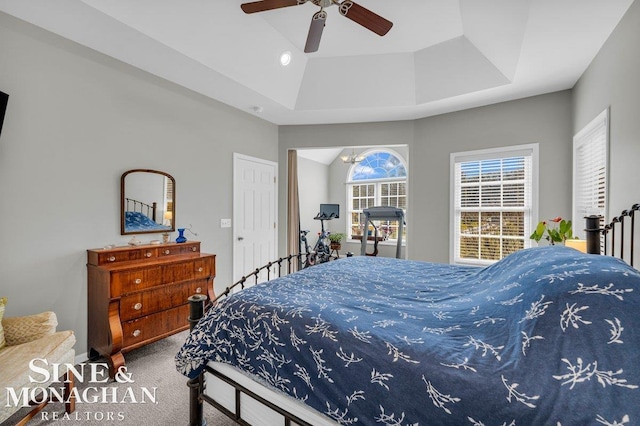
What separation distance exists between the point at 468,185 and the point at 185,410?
4251 millimetres

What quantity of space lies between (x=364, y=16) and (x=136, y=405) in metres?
3.33

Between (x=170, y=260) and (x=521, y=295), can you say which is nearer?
(x=521, y=295)

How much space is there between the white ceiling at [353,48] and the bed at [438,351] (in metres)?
2.21

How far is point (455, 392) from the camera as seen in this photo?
2.89 feet

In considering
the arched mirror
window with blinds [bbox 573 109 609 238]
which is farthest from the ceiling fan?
window with blinds [bbox 573 109 609 238]

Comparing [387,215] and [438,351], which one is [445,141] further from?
[438,351]

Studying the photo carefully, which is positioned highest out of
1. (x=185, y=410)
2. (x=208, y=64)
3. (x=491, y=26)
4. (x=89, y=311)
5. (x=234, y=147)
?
(x=491, y=26)

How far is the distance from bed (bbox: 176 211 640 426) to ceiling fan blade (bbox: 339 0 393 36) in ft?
6.51

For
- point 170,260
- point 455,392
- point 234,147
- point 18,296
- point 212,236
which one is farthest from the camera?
point 234,147

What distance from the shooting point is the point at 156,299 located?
2.65 metres

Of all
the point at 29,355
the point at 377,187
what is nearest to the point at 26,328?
the point at 29,355

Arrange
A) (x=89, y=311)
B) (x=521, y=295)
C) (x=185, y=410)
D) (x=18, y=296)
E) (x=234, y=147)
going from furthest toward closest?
(x=234, y=147) < (x=89, y=311) < (x=18, y=296) < (x=185, y=410) < (x=521, y=295)

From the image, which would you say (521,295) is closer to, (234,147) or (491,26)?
(491,26)

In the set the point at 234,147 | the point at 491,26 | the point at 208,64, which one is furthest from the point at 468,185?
the point at 208,64
